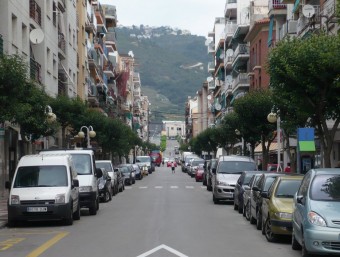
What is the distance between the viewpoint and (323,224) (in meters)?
12.8

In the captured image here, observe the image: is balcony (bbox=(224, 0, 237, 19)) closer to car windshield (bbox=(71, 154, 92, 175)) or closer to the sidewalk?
the sidewalk

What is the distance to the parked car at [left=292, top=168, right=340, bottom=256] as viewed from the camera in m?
12.7

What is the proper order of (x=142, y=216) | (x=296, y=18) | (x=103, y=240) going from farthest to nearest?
(x=296, y=18), (x=142, y=216), (x=103, y=240)

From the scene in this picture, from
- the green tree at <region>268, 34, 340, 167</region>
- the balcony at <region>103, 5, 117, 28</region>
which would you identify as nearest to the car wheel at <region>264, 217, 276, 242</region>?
the green tree at <region>268, 34, 340, 167</region>

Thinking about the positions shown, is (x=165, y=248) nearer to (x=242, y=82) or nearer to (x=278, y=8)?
(x=278, y=8)

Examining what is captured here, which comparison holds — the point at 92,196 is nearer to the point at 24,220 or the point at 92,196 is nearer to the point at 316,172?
the point at 24,220

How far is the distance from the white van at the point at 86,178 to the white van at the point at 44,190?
2.25 meters

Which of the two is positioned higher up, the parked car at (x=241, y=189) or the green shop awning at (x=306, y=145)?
the green shop awning at (x=306, y=145)

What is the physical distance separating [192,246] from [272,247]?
1742 millimetres

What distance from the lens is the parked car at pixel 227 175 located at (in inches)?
1245

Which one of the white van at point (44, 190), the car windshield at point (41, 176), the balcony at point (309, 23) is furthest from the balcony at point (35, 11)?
the car windshield at point (41, 176)

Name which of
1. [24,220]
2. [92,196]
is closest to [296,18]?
[92,196]

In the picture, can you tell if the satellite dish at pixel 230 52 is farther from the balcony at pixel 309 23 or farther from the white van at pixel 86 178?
the white van at pixel 86 178

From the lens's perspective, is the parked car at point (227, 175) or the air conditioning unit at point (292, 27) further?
the air conditioning unit at point (292, 27)
